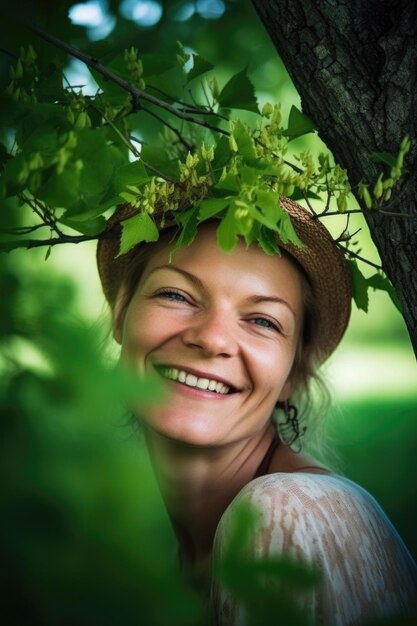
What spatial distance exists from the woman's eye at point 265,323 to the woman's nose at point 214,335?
0.10m

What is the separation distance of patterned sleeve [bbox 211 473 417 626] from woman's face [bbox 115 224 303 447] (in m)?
0.35

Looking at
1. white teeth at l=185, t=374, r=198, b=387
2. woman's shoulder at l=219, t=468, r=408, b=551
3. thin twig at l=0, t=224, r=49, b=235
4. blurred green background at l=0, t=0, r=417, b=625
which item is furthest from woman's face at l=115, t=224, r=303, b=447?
blurred green background at l=0, t=0, r=417, b=625

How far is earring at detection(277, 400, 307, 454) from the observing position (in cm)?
269

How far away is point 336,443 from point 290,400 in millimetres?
795

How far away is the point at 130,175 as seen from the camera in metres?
1.84

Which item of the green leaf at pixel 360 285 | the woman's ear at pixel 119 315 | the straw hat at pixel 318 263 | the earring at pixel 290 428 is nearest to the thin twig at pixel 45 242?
the straw hat at pixel 318 263

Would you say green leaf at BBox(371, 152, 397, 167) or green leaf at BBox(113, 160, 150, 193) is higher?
green leaf at BBox(371, 152, 397, 167)

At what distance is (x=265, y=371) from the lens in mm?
2248

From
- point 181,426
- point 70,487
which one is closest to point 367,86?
point 181,426

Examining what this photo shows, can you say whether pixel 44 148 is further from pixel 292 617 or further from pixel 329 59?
pixel 292 617

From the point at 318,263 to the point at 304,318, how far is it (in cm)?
28

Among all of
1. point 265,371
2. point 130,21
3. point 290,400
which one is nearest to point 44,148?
point 265,371

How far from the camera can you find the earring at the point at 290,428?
2692 mm

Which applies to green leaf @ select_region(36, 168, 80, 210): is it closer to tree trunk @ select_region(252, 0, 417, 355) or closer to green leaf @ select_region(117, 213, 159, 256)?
green leaf @ select_region(117, 213, 159, 256)
